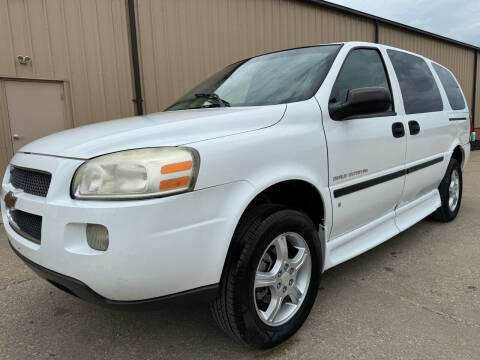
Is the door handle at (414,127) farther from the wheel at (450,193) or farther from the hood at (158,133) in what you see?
the hood at (158,133)

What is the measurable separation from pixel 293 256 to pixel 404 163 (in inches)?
54.6

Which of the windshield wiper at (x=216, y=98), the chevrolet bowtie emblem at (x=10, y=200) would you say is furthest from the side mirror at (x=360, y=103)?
the chevrolet bowtie emblem at (x=10, y=200)

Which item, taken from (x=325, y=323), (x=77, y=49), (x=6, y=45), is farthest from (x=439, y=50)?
(x=325, y=323)

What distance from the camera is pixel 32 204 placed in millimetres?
1742

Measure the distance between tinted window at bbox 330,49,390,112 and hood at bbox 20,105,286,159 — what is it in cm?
58

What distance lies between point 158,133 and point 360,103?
3.91ft

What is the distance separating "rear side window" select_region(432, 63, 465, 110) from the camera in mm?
4094

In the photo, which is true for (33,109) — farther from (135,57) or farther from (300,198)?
(300,198)

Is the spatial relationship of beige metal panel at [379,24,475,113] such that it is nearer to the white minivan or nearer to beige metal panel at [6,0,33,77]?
beige metal panel at [6,0,33,77]

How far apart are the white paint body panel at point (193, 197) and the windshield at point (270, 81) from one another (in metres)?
0.12

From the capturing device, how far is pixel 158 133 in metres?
1.77

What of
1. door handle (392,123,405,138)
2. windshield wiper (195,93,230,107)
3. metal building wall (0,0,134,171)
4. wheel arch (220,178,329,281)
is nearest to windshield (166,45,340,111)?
windshield wiper (195,93,230,107)

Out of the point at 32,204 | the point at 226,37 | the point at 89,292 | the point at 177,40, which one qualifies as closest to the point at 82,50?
the point at 177,40

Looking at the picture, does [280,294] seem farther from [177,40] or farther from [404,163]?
[177,40]
